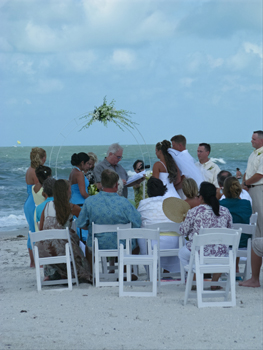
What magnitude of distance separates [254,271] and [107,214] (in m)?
1.57

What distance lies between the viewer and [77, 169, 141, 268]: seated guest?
16.5ft

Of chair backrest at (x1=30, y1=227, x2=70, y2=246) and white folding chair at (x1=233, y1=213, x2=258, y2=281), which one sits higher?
chair backrest at (x1=30, y1=227, x2=70, y2=246)

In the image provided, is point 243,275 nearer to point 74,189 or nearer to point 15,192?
point 74,189

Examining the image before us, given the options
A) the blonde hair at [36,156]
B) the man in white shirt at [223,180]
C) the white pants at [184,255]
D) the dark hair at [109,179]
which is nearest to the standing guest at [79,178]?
the blonde hair at [36,156]

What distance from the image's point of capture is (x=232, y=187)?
5281mm

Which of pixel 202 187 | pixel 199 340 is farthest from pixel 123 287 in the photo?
pixel 199 340

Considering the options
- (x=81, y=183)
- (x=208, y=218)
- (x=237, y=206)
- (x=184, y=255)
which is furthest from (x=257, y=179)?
(x=81, y=183)

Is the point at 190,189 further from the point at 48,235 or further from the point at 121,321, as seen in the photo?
the point at 121,321

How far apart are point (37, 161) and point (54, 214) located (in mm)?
1302

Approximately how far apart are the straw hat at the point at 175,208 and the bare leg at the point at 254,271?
794 millimetres

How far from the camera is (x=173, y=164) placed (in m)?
6.24

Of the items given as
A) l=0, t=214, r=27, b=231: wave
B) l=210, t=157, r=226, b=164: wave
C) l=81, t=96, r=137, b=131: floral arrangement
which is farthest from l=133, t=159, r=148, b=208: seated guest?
l=210, t=157, r=226, b=164: wave

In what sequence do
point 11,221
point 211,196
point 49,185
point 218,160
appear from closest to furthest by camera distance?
point 211,196 < point 49,185 < point 11,221 < point 218,160

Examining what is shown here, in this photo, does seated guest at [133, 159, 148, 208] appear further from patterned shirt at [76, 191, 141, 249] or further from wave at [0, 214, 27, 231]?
wave at [0, 214, 27, 231]
